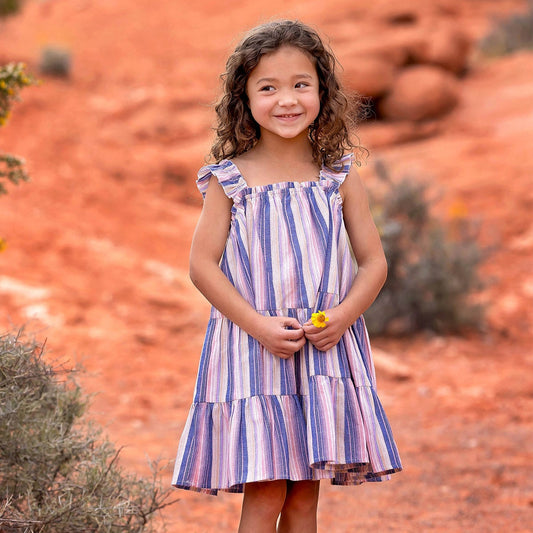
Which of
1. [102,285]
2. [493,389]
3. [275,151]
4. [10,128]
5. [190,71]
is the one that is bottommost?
[275,151]

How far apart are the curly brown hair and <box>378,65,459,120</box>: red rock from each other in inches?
438

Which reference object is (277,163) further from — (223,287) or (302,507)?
(302,507)

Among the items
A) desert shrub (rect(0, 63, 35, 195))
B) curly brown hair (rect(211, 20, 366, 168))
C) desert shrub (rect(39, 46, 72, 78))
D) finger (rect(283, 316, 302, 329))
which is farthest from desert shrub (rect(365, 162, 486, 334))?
desert shrub (rect(39, 46, 72, 78))

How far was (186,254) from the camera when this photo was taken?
29.9 ft

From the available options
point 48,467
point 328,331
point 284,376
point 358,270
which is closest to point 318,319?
point 328,331

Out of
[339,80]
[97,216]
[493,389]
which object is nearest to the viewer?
[339,80]

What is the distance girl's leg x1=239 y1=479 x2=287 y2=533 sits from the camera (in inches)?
80.4

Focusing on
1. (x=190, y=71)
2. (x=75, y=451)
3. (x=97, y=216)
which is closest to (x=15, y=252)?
Answer: (x=97, y=216)

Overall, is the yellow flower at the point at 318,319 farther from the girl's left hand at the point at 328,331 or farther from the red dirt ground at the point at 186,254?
the red dirt ground at the point at 186,254

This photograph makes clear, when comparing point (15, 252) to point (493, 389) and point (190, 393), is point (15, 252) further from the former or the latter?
point (493, 389)

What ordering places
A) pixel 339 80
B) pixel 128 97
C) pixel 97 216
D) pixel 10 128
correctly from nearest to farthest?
1. pixel 339 80
2. pixel 97 216
3. pixel 10 128
4. pixel 128 97

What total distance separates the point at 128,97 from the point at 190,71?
157cm

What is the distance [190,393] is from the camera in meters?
5.79

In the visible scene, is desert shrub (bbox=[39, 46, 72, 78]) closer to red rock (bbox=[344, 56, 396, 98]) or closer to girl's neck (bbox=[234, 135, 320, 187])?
red rock (bbox=[344, 56, 396, 98])
